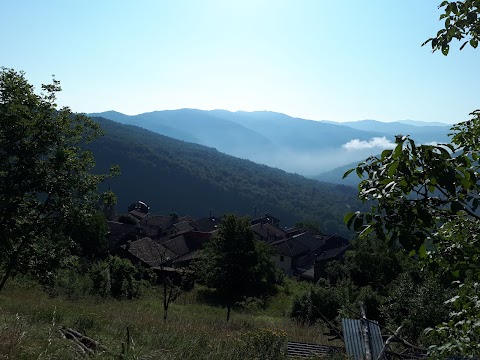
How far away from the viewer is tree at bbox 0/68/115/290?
30.7 ft

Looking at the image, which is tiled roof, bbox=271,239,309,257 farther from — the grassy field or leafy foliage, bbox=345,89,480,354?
leafy foliage, bbox=345,89,480,354

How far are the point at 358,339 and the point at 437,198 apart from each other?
6.86 meters

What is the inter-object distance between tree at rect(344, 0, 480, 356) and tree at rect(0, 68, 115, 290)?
8.78 metres

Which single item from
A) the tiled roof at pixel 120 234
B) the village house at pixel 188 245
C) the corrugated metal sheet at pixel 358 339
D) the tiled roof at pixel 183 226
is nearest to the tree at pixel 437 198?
the corrugated metal sheet at pixel 358 339

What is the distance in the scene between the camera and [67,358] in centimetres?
525

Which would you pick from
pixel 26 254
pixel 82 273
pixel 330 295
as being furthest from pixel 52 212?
pixel 82 273

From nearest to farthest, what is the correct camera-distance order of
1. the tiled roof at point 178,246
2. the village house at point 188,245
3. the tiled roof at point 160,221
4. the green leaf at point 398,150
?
the green leaf at point 398,150 < the village house at point 188,245 < the tiled roof at point 178,246 < the tiled roof at point 160,221

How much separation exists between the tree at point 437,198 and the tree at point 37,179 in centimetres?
878

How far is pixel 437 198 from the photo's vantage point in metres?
3.21

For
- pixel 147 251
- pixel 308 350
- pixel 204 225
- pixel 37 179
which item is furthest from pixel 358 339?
pixel 204 225

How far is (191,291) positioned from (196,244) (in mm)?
25298

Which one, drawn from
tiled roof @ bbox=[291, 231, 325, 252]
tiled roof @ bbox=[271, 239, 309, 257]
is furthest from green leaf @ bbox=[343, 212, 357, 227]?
tiled roof @ bbox=[291, 231, 325, 252]

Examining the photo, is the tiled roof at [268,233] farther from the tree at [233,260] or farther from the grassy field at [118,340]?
the grassy field at [118,340]

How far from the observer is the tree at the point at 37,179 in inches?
368
